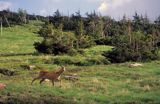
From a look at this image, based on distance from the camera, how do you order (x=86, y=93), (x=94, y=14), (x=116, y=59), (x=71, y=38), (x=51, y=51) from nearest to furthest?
1. (x=86, y=93)
2. (x=116, y=59)
3. (x=51, y=51)
4. (x=71, y=38)
5. (x=94, y=14)

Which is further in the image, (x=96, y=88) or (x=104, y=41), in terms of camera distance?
(x=104, y=41)

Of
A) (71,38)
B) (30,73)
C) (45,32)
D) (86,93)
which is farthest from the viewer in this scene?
(45,32)

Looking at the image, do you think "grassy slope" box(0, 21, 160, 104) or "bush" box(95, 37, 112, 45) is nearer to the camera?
"grassy slope" box(0, 21, 160, 104)

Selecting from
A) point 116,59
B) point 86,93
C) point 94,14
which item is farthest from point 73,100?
point 94,14

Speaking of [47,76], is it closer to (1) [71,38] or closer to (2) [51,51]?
(2) [51,51]

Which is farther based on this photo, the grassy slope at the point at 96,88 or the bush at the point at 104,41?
the bush at the point at 104,41

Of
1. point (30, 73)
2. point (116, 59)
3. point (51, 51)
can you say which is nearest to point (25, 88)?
point (30, 73)

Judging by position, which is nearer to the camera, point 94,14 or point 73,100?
point 73,100

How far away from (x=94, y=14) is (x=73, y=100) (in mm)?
104686

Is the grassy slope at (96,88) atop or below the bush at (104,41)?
below

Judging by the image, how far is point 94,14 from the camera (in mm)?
126438

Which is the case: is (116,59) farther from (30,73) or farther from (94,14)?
(94,14)

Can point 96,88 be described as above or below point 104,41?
below

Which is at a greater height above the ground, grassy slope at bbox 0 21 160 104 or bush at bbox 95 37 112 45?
bush at bbox 95 37 112 45
